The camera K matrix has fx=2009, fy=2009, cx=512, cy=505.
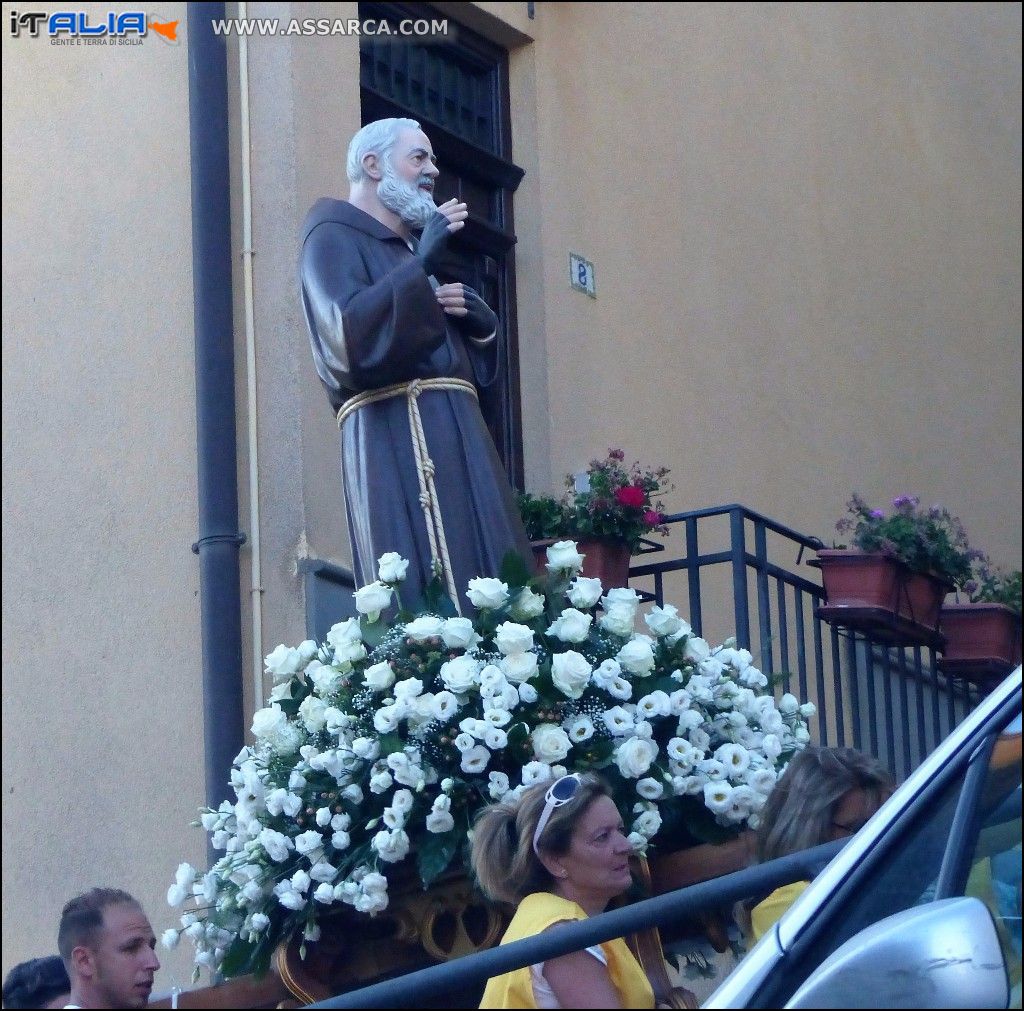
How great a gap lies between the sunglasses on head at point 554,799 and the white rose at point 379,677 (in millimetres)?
840

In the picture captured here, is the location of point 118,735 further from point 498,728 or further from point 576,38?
point 576,38

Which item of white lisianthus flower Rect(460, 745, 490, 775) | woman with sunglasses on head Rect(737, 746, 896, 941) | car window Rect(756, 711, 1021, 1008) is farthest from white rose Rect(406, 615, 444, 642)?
car window Rect(756, 711, 1021, 1008)

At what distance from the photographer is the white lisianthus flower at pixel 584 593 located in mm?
5035

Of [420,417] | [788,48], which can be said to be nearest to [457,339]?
[420,417]

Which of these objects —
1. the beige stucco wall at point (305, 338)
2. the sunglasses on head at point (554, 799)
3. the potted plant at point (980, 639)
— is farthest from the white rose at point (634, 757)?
the potted plant at point (980, 639)

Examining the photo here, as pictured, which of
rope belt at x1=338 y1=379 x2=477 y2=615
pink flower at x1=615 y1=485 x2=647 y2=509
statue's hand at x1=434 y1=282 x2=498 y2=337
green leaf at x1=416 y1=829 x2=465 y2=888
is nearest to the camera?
green leaf at x1=416 y1=829 x2=465 y2=888

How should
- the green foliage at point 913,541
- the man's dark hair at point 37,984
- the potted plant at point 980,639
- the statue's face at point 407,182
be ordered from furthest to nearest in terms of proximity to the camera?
the potted plant at point 980,639 < the green foliage at point 913,541 < the statue's face at point 407,182 < the man's dark hair at point 37,984

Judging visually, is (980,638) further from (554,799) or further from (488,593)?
(554,799)

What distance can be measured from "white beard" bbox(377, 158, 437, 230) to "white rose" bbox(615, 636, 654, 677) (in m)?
1.57

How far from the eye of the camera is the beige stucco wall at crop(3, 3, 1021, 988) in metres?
7.59

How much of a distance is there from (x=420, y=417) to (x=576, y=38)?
4411mm

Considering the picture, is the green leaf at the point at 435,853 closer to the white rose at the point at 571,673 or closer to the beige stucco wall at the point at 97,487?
the white rose at the point at 571,673

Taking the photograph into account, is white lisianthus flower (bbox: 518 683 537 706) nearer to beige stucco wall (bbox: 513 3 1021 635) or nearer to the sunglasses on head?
the sunglasses on head

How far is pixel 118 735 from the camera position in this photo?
25.2 ft
